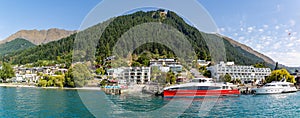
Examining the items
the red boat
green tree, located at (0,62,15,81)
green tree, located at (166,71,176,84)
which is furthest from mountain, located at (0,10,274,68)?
the red boat

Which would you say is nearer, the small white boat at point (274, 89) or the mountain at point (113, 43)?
the small white boat at point (274, 89)

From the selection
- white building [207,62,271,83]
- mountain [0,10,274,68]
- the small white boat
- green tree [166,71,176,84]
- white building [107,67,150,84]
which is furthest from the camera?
mountain [0,10,274,68]

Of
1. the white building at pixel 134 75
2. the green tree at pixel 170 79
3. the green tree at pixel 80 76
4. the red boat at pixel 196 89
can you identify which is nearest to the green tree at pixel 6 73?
the green tree at pixel 80 76

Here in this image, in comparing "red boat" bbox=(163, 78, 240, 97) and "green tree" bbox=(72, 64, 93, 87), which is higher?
"green tree" bbox=(72, 64, 93, 87)

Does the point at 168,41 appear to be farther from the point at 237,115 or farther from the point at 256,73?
the point at 237,115

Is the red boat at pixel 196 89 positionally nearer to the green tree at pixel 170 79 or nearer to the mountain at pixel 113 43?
the green tree at pixel 170 79

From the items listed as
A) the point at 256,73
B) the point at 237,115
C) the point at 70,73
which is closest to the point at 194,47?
the point at 256,73

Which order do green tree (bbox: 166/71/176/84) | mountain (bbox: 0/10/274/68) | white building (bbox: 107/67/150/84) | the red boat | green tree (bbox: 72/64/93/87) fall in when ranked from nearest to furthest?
the red boat < green tree (bbox: 166/71/176/84) < green tree (bbox: 72/64/93/87) < white building (bbox: 107/67/150/84) < mountain (bbox: 0/10/274/68)

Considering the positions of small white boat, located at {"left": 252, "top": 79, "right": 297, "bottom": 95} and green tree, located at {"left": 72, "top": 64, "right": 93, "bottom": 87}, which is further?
green tree, located at {"left": 72, "top": 64, "right": 93, "bottom": 87}

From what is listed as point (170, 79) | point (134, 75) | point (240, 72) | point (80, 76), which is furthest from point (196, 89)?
point (240, 72)

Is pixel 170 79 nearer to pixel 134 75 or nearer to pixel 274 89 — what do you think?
pixel 134 75

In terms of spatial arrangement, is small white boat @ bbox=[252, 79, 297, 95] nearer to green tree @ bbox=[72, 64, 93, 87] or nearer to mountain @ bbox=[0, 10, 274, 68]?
mountain @ bbox=[0, 10, 274, 68]

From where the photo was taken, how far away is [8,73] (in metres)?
62.2

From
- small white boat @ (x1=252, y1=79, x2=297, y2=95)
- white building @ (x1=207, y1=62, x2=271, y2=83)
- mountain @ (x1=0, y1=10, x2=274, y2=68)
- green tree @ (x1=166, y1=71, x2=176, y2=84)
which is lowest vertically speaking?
small white boat @ (x1=252, y1=79, x2=297, y2=95)
